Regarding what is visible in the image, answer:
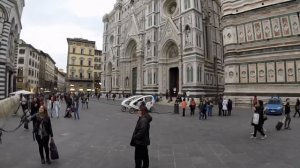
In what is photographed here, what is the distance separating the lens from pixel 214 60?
Answer: 1431 inches

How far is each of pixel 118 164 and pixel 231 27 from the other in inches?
1059

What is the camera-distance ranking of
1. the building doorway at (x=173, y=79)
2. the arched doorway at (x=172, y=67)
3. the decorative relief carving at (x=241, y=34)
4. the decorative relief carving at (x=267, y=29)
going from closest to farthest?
the decorative relief carving at (x=267, y=29) → the decorative relief carving at (x=241, y=34) → the arched doorway at (x=172, y=67) → the building doorway at (x=173, y=79)

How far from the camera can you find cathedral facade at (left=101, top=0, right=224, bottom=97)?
105 ft

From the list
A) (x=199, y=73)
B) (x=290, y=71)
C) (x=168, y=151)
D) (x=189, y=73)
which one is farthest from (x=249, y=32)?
(x=168, y=151)

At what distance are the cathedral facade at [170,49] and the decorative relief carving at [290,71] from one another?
35.0 ft

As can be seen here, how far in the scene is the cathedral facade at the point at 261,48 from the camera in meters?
23.9

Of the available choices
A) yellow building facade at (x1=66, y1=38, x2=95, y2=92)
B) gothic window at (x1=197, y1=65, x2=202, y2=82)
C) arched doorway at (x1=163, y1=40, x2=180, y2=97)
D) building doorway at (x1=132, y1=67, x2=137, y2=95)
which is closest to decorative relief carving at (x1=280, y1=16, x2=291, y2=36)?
gothic window at (x1=197, y1=65, x2=202, y2=82)

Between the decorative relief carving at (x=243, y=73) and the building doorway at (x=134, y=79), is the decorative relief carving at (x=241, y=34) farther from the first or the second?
the building doorway at (x=134, y=79)

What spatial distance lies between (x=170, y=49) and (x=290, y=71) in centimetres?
1831

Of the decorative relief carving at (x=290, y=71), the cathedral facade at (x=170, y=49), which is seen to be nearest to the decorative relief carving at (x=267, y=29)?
the decorative relief carving at (x=290, y=71)

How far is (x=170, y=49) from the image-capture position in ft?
123

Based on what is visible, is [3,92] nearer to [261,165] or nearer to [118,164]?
[118,164]

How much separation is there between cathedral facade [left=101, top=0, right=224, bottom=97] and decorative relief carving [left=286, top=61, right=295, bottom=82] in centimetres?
1066

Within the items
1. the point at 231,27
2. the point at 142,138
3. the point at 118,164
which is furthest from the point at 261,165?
the point at 231,27
